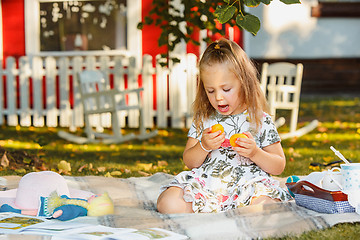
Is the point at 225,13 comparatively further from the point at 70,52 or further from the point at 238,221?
the point at 70,52

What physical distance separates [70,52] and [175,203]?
703cm

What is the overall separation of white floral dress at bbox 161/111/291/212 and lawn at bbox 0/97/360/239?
55cm

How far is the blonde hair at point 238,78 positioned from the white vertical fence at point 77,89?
516 cm

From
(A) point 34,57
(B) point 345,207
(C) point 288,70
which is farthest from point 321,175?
(A) point 34,57

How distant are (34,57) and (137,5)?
1.91 metres

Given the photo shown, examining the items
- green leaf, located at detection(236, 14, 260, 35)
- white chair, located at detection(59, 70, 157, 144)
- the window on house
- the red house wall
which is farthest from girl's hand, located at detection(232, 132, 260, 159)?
the red house wall

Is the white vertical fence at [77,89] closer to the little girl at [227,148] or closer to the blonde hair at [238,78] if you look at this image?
the blonde hair at [238,78]

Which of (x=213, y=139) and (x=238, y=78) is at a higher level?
(x=238, y=78)

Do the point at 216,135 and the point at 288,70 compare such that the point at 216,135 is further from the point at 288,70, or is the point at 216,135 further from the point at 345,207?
the point at 288,70

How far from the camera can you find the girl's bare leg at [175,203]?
345 centimetres

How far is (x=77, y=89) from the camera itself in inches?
360

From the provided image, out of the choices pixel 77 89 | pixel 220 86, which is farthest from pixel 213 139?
pixel 77 89

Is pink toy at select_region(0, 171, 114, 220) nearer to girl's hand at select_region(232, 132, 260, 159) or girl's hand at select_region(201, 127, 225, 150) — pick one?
girl's hand at select_region(201, 127, 225, 150)

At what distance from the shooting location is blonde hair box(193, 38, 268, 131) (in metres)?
3.42
